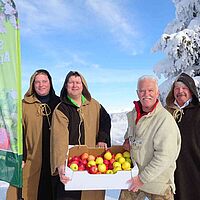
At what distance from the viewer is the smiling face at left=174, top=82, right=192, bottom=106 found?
387cm

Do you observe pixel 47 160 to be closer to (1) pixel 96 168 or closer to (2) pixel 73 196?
(2) pixel 73 196

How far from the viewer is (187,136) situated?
3.81 m

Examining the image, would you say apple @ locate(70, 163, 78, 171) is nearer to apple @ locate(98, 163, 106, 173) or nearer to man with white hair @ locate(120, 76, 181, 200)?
apple @ locate(98, 163, 106, 173)

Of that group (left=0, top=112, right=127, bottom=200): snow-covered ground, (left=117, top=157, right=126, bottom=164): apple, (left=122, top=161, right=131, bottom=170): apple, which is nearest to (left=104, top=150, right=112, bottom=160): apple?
(left=117, top=157, right=126, bottom=164): apple

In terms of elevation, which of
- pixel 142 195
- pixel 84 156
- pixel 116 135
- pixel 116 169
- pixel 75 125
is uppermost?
pixel 75 125

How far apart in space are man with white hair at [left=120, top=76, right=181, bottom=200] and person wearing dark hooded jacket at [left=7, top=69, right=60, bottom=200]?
46.9 inches

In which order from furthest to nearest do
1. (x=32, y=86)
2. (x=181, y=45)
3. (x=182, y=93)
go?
(x=181, y=45)
(x=32, y=86)
(x=182, y=93)

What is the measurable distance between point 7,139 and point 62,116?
0.65 m

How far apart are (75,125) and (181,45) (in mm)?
6856

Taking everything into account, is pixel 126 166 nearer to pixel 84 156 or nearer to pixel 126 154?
pixel 126 154

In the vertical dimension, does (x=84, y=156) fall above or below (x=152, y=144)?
below

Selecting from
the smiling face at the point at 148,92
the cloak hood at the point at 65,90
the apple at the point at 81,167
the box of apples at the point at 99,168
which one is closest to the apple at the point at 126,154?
the box of apples at the point at 99,168

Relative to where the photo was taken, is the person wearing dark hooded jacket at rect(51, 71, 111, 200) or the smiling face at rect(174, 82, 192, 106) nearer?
the person wearing dark hooded jacket at rect(51, 71, 111, 200)

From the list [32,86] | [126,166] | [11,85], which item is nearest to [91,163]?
[126,166]
